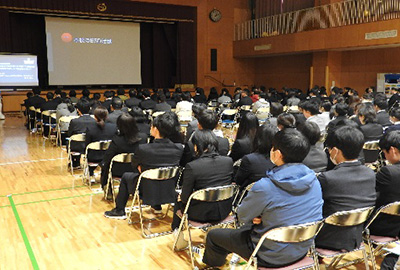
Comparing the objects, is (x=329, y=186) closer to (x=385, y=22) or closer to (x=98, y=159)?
(x=98, y=159)

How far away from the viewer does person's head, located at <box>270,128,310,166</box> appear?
8.21 ft

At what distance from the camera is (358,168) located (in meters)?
2.81

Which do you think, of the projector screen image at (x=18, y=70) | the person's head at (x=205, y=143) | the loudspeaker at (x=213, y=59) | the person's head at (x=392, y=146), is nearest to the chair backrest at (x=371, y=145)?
the person's head at (x=392, y=146)

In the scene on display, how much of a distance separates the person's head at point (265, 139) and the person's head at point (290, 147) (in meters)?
0.83

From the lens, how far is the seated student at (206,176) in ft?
11.2

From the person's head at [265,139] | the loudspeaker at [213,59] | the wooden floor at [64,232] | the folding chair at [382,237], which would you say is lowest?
the wooden floor at [64,232]

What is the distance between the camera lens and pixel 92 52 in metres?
17.3

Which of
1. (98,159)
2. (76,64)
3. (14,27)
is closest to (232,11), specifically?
(76,64)

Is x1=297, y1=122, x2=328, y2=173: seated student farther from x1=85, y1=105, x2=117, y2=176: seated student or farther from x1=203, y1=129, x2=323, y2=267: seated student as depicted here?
x1=85, y1=105, x2=117, y2=176: seated student

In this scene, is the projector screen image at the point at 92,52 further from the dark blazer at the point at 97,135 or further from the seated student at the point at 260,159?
the seated student at the point at 260,159

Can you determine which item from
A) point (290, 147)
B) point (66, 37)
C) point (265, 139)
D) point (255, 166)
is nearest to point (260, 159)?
point (255, 166)

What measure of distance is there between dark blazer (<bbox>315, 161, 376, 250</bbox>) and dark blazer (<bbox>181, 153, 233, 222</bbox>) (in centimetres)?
94

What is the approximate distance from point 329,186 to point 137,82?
663 inches

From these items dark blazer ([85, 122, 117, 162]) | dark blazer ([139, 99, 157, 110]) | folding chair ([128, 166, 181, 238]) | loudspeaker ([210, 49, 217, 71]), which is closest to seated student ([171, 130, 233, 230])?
folding chair ([128, 166, 181, 238])
